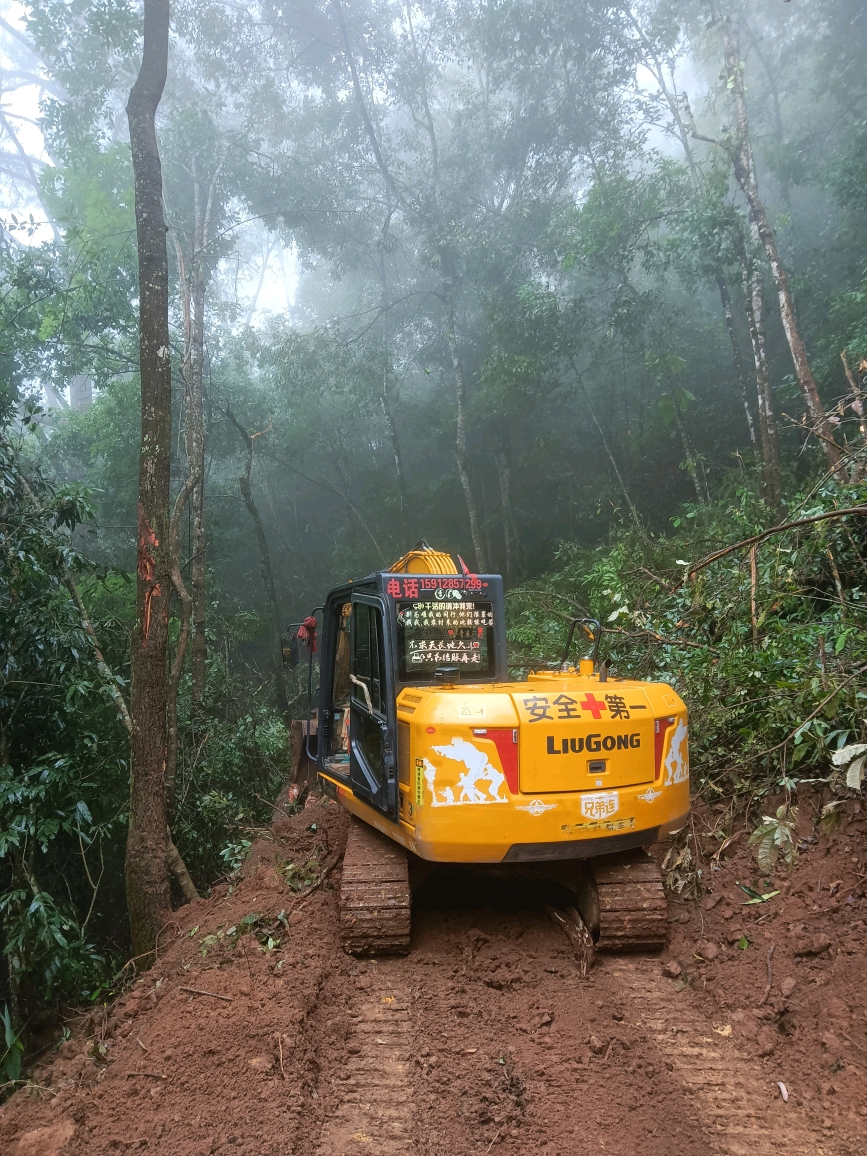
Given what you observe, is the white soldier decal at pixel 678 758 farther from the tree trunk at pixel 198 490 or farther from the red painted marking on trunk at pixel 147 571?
the tree trunk at pixel 198 490

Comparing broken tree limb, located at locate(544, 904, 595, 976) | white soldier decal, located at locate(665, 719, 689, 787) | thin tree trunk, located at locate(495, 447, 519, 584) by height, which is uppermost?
thin tree trunk, located at locate(495, 447, 519, 584)

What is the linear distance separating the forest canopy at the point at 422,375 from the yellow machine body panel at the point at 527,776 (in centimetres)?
130

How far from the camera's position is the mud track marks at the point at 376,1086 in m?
2.64

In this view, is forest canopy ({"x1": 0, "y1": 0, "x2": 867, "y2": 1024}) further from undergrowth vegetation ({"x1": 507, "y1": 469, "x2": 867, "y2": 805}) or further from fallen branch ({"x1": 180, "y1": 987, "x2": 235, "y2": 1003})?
fallen branch ({"x1": 180, "y1": 987, "x2": 235, "y2": 1003})

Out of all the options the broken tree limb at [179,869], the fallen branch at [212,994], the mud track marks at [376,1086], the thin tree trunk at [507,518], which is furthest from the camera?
the thin tree trunk at [507,518]

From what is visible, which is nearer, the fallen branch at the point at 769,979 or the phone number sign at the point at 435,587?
the fallen branch at the point at 769,979

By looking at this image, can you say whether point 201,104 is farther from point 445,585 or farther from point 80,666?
point 445,585

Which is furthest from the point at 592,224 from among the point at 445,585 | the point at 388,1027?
the point at 388,1027

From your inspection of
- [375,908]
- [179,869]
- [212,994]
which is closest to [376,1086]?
[375,908]

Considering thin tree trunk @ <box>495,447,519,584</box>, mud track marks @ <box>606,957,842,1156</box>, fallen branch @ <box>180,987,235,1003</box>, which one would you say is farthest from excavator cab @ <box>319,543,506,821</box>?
thin tree trunk @ <box>495,447,519,584</box>

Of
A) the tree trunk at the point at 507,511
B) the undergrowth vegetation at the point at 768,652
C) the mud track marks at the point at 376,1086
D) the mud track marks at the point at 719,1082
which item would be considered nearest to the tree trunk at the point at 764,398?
the undergrowth vegetation at the point at 768,652

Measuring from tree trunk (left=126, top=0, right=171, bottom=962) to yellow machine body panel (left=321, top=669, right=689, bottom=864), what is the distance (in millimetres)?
2699

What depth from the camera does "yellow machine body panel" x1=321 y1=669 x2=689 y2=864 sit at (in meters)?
3.57

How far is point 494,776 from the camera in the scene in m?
3.58
